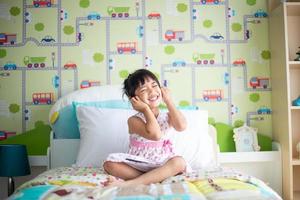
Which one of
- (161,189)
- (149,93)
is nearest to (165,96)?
(149,93)

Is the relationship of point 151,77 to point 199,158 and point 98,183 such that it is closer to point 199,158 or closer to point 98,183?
point 199,158

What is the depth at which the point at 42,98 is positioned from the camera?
276cm

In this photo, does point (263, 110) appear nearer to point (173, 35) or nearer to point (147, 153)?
point (173, 35)

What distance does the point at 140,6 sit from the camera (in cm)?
281

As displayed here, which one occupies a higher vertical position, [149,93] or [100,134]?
[149,93]

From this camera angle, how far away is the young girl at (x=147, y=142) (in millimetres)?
1776

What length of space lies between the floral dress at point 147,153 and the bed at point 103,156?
14cm

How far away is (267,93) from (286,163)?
541 millimetres

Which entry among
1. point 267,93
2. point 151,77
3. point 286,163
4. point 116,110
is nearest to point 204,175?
point 151,77

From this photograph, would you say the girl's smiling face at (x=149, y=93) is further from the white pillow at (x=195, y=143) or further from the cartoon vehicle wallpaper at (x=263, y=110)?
the cartoon vehicle wallpaper at (x=263, y=110)

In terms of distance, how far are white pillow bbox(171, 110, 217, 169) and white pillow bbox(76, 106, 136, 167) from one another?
0.31 meters

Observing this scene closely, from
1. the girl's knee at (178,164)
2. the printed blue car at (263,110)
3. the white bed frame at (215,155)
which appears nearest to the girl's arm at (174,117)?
the girl's knee at (178,164)

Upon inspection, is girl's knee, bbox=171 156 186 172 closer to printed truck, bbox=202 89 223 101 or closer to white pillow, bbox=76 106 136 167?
white pillow, bbox=76 106 136 167

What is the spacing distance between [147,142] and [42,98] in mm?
1106
